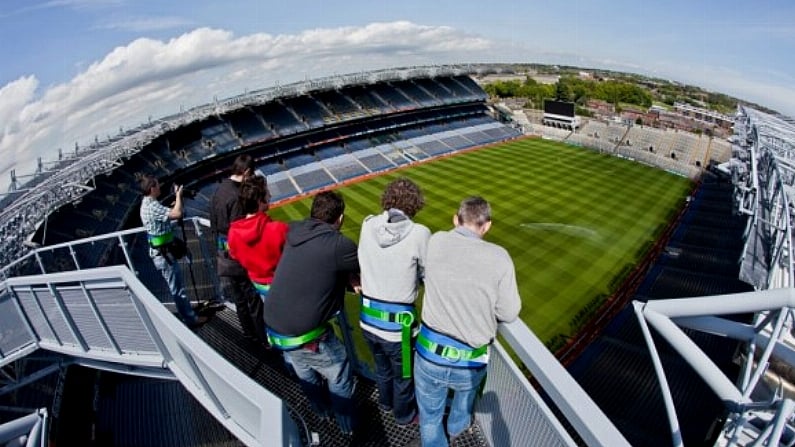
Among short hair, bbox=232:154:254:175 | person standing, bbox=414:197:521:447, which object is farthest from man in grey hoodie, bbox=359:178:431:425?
short hair, bbox=232:154:254:175

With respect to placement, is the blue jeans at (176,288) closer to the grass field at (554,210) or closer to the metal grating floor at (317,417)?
the metal grating floor at (317,417)

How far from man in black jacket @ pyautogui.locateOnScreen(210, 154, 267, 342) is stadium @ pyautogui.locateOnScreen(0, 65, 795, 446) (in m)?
0.44

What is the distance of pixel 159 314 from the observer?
2.80m

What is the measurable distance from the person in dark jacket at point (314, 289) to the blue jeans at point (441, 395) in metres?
0.78

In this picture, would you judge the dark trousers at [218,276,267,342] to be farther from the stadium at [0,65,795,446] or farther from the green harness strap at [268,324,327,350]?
the green harness strap at [268,324,327,350]

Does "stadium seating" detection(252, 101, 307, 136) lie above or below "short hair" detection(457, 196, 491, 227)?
below

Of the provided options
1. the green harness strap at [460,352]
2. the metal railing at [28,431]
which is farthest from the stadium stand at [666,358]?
the metal railing at [28,431]

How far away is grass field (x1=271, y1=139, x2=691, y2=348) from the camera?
1944 cm

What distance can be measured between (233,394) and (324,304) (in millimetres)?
1042

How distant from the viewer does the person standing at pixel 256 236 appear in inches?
148

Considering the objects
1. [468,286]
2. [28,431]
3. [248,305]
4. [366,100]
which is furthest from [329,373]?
[366,100]

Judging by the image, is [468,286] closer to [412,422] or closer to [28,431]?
[412,422]

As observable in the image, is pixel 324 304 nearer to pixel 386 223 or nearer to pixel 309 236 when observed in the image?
pixel 309 236

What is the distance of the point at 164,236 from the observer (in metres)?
5.82
